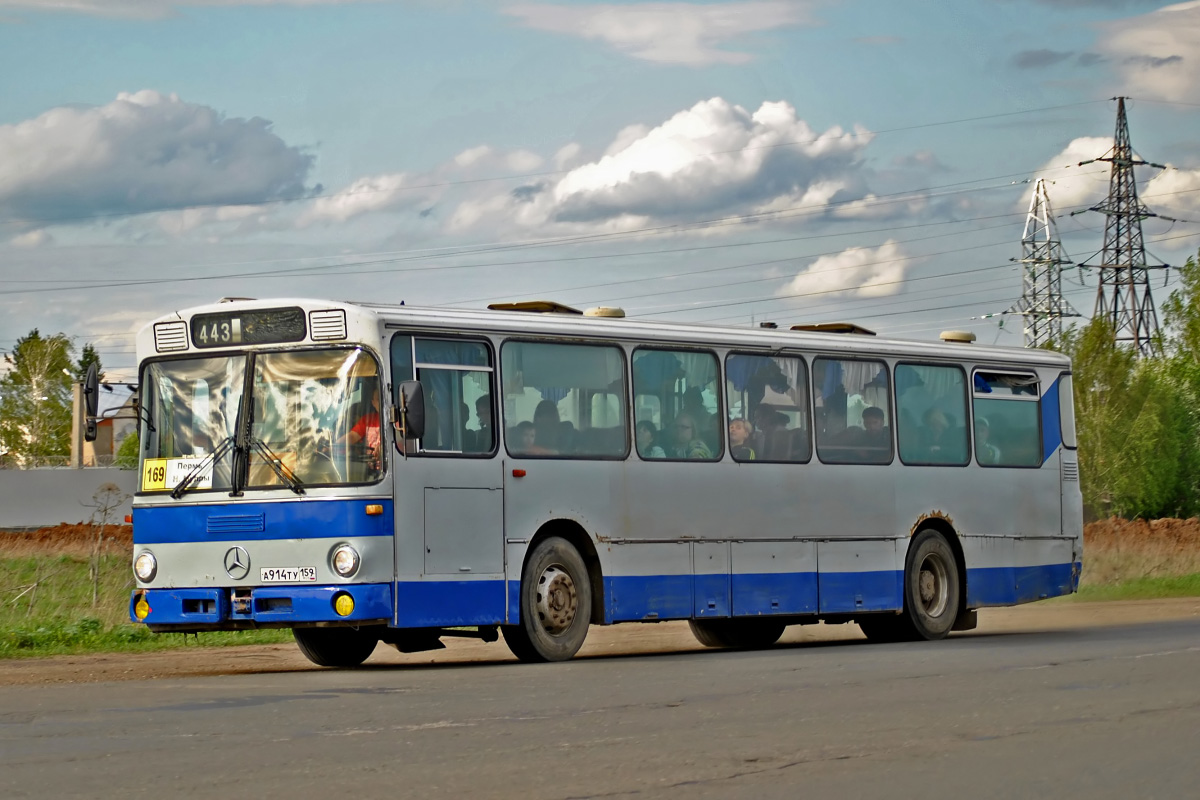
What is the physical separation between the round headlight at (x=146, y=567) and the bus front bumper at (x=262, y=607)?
4.5 inches

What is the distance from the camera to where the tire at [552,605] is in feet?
53.1

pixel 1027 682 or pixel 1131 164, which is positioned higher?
pixel 1131 164

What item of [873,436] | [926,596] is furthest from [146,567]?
[926,596]

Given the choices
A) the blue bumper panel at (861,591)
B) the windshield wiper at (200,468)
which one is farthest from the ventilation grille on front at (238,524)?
the blue bumper panel at (861,591)

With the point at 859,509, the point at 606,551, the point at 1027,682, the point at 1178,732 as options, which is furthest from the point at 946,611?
the point at 1178,732

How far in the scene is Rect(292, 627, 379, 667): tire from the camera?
55.6ft

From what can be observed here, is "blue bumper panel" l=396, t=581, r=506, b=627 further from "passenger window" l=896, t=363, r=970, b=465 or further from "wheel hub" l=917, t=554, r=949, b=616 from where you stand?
"wheel hub" l=917, t=554, r=949, b=616

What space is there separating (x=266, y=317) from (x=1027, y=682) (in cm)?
699

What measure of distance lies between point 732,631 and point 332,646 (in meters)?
5.47

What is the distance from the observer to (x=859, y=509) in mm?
19625

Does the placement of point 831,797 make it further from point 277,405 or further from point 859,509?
point 859,509

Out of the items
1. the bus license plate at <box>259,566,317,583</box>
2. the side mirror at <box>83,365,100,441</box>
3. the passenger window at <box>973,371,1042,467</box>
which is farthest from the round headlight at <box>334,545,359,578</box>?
the passenger window at <box>973,371,1042,467</box>

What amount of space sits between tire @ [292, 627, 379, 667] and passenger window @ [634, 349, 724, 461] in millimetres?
3220

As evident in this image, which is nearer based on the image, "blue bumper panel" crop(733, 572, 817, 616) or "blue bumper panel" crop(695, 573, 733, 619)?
"blue bumper panel" crop(695, 573, 733, 619)
